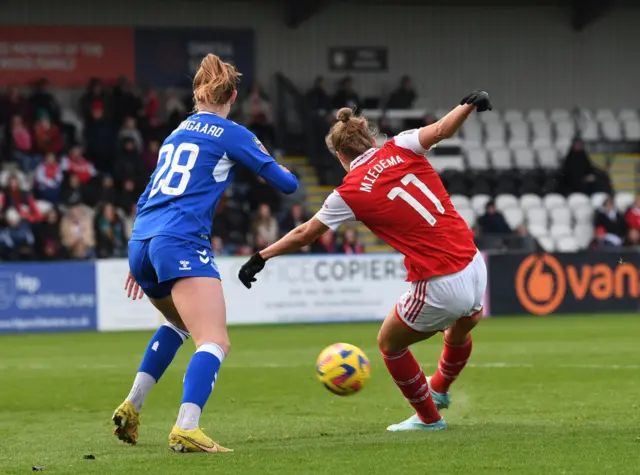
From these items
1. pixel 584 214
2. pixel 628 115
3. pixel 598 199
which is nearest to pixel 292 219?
pixel 584 214

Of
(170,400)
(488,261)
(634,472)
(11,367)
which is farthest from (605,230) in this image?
(634,472)

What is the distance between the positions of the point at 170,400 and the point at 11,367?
4.13 m

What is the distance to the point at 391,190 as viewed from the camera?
24.7ft

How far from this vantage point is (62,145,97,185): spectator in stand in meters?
23.5

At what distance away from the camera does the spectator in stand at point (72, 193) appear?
2286 cm

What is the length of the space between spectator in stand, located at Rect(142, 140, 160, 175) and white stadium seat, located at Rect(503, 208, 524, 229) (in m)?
7.30

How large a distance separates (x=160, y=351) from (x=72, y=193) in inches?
621

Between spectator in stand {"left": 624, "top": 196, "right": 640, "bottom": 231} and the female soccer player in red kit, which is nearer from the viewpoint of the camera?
the female soccer player in red kit

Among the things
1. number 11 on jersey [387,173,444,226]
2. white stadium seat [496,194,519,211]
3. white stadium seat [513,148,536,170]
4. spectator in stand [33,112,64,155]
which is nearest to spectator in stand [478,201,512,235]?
white stadium seat [496,194,519,211]

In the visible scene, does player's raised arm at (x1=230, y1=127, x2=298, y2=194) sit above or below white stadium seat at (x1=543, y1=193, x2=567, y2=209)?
above

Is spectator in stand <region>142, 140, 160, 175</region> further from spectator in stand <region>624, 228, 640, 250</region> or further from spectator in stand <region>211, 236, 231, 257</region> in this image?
spectator in stand <region>624, 228, 640, 250</region>

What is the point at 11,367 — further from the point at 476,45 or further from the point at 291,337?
the point at 476,45

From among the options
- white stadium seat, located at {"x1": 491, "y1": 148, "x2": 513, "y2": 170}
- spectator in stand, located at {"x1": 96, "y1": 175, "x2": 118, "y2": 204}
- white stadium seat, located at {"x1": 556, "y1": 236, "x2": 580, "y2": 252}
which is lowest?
white stadium seat, located at {"x1": 556, "y1": 236, "x2": 580, "y2": 252}

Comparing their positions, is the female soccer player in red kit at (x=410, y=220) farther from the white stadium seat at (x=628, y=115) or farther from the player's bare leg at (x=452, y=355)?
the white stadium seat at (x=628, y=115)
